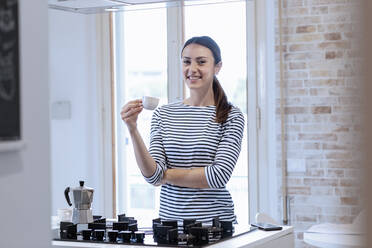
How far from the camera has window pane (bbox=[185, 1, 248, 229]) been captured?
3.92 metres

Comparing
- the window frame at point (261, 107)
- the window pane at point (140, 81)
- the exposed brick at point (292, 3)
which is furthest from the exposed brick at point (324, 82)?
the window pane at point (140, 81)

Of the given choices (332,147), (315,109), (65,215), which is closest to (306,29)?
(315,109)

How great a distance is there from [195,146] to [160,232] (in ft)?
1.54

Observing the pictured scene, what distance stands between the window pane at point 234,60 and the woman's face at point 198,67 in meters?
1.43

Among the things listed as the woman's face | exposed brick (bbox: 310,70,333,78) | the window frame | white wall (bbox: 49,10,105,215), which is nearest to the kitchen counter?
the woman's face

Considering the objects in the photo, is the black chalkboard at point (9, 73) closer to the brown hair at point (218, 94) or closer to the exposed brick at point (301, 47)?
the brown hair at point (218, 94)

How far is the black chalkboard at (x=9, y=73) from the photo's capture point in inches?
36.4

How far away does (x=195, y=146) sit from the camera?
232cm

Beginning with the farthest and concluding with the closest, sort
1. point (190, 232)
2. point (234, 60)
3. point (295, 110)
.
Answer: point (234, 60), point (295, 110), point (190, 232)

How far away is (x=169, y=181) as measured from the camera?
2281mm

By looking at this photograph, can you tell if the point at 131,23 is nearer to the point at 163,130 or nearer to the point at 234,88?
the point at 234,88

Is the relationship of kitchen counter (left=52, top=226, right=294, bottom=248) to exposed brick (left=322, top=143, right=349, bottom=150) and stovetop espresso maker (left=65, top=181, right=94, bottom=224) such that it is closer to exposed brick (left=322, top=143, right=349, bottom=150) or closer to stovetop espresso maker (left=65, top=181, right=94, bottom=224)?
stovetop espresso maker (left=65, top=181, right=94, bottom=224)

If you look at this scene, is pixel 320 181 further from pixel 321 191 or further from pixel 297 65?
pixel 297 65

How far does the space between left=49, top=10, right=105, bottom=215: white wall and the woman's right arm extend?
6.66 ft
